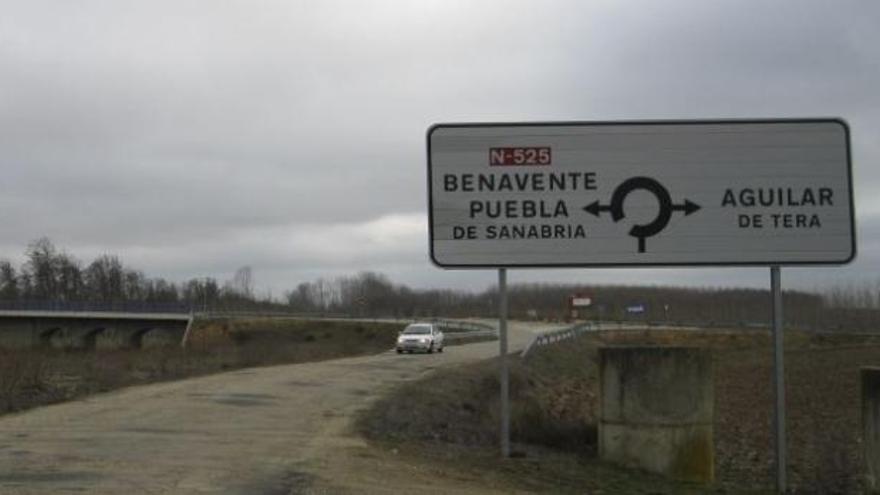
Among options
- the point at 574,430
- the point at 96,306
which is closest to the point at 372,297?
the point at 96,306

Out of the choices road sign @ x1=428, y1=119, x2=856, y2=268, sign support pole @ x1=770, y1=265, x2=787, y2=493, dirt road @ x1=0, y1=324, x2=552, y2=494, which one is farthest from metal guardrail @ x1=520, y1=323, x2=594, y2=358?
road sign @ x1=428, y1=119, x2=856, y2=268

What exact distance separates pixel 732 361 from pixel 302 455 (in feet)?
163

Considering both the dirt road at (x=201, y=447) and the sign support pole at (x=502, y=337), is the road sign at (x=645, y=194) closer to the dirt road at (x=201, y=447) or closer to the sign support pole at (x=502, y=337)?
the sign support pole at (x=502, y=337)

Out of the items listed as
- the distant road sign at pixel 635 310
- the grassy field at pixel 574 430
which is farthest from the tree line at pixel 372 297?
the grassy field at pixel 574 430

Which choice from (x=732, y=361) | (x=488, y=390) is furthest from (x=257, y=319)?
(x=488, y=390)

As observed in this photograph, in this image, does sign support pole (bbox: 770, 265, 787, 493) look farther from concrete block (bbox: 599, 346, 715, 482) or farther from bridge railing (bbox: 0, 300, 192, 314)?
bridge railing (bbox: 0, 300, 192, 314)

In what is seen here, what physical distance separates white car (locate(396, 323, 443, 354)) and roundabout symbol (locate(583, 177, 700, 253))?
3695 centimetres

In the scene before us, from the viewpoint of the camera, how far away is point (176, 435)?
13234mm

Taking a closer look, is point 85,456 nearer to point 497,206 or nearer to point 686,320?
point 497,206

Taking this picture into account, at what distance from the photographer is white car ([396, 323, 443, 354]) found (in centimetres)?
4812

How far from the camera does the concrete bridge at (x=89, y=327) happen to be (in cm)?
12938

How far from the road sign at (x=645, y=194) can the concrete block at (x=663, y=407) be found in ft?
3.62

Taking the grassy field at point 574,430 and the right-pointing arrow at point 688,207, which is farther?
the right-pointing arrow at point 688,207

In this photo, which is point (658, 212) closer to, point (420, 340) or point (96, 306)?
point (420, 340)
